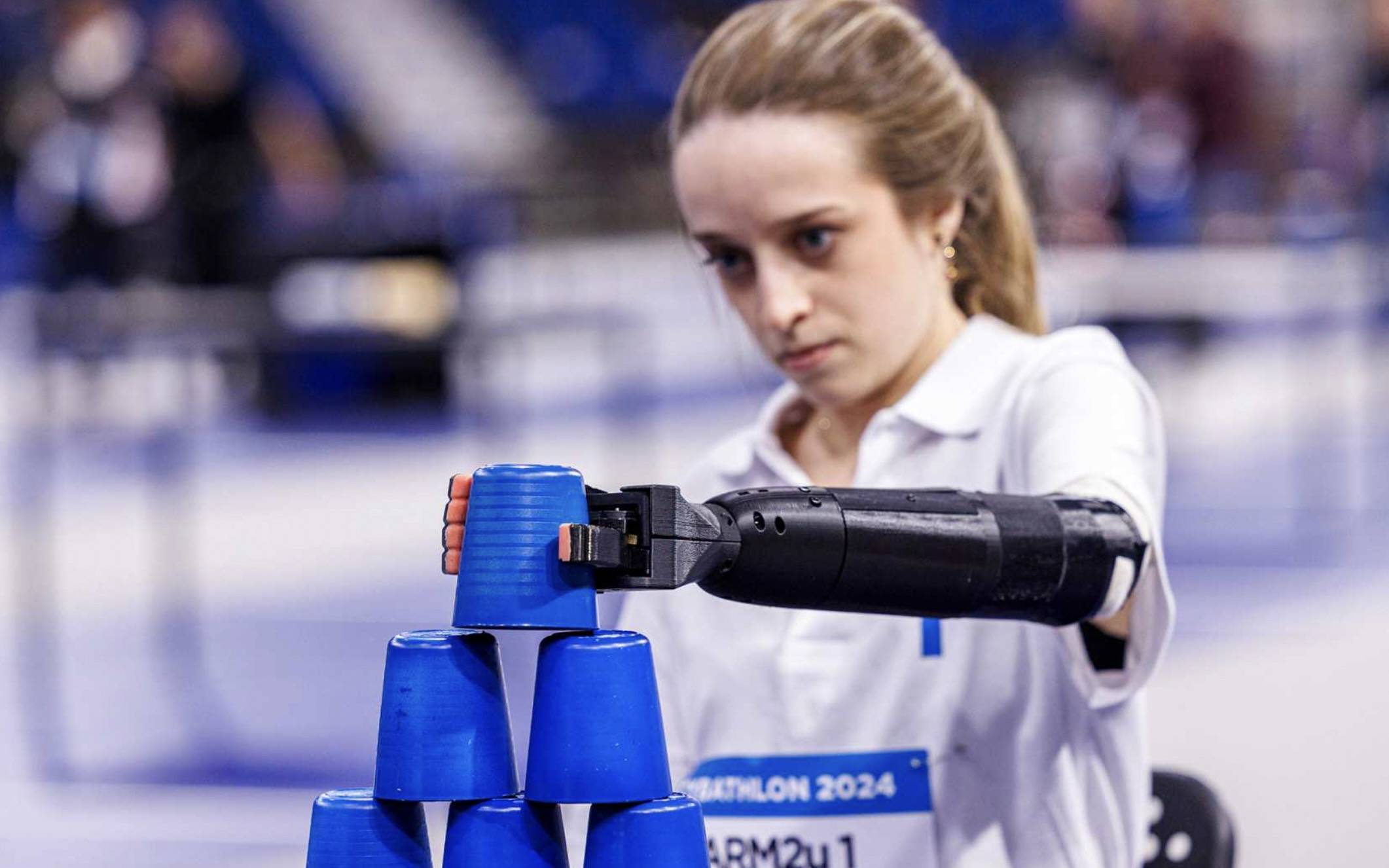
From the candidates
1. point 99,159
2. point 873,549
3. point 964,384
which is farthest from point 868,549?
point 99,159

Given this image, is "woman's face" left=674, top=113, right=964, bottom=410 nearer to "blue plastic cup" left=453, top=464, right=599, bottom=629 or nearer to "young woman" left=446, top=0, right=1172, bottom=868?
"young woman" left=446, top=0, right=1172, bottom=868

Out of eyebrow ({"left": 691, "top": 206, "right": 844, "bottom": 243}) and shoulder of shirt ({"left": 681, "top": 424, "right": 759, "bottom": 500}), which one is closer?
eyebrow ({"left": 691, "top": 206, "right": 844, "bottom": 243})

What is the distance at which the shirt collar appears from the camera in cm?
200

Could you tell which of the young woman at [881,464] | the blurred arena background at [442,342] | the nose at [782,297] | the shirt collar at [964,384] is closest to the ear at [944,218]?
the young woman at [881,464]

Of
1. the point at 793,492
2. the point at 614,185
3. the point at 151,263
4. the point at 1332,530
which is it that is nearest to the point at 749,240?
the point at 793,492

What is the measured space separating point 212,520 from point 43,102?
→ 6.12 metres


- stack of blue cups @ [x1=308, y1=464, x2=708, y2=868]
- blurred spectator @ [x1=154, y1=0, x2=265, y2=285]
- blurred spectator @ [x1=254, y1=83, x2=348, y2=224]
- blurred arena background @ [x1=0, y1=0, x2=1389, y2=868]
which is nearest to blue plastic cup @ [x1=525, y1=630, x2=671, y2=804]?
stack of blue cups @ [x1=308, y1=464, x2=708, y2=868]

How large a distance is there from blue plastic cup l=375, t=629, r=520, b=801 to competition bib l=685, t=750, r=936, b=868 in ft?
2.23

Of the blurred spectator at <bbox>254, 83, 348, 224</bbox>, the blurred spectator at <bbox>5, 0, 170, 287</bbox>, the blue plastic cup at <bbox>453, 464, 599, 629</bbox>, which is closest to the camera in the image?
the blue plastic cup at <bbox>453, 464, 599, 629</bbox>

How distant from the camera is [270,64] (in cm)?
2028

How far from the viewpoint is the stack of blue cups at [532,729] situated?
4.09 ft

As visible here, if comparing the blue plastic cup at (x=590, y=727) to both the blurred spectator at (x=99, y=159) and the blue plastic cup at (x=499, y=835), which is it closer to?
the blue plastic cup at (x=499, y=835)

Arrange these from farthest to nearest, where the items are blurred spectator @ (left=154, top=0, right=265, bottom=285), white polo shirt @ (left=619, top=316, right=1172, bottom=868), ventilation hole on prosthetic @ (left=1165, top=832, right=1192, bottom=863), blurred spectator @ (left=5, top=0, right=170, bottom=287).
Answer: blurred spectator @ (left=154, top=0, right=265, bottom=285)
blurred spectator @ (left=5, top=0, right=170, bottom=287)
ventilation hole on prosthetic @ (left=1165, top=832, right=1192, bottom=863)
white polo shirt @ (left=619, top=316, right=1172, bottom=868)

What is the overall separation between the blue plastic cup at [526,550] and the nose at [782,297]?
2.24ft
